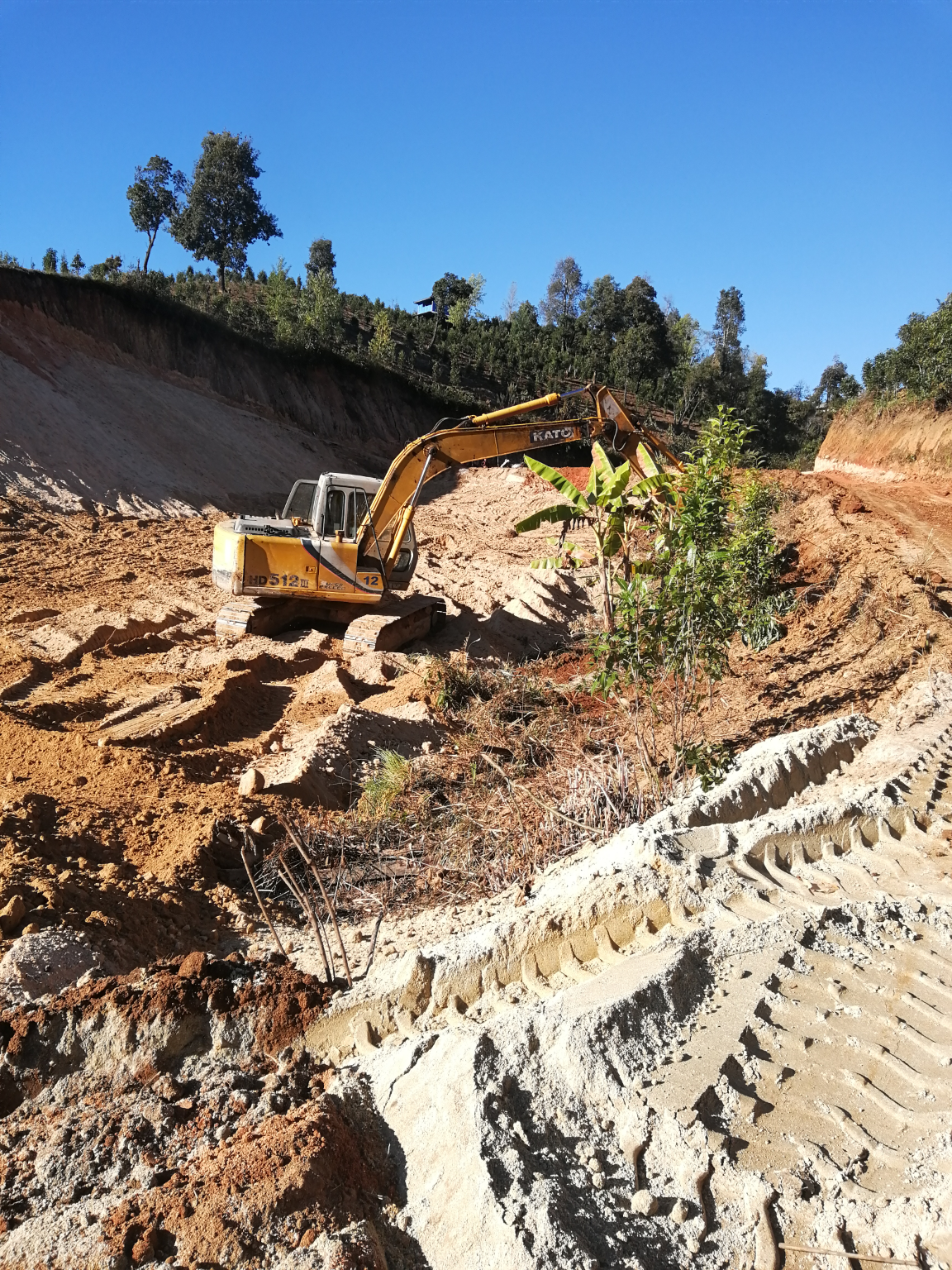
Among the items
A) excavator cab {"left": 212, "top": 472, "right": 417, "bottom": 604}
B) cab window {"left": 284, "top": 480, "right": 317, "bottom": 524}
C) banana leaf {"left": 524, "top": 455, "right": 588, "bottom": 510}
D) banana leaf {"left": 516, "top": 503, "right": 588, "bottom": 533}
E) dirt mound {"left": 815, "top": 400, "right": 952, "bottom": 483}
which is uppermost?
dirt mound {"left": 815, "top": 400, "right": 952, "bottom": 483}

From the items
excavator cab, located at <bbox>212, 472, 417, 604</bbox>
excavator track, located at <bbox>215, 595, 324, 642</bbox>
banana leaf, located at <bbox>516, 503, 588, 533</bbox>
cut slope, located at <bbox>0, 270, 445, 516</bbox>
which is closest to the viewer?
banana leaf, located at <bbox>516, 503, 588, 533</bbox>

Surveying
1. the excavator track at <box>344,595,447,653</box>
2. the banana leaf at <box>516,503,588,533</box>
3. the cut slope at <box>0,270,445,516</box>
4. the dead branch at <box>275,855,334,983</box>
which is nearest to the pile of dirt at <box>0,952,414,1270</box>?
the dead branch at <box>275,855,334,983</box>

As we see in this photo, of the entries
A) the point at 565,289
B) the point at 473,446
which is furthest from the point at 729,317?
the point at 473,446

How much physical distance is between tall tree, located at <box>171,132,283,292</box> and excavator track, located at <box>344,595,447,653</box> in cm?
3549

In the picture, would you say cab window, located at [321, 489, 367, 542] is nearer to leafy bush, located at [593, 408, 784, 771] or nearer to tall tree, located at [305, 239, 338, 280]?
leafy bush, located at [593, 408, 784, 771]

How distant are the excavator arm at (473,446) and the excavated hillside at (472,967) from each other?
2.12 metres

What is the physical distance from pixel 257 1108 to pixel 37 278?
23.4 m

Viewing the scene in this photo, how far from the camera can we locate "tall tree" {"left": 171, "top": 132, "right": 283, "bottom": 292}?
41.7 metres

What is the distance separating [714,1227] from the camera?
2.61 metres

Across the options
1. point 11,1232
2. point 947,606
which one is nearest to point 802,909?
point 11,1232

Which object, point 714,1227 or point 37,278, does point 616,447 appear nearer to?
point 714,1227

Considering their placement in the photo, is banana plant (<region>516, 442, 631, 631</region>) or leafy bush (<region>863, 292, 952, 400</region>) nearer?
banana plant (<region>516, 442, 631, 631</region>)

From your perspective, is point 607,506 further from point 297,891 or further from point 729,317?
point 729,317

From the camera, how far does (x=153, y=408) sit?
22.0 meters
